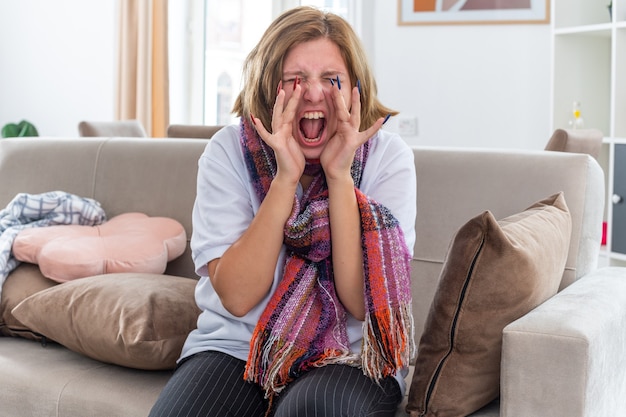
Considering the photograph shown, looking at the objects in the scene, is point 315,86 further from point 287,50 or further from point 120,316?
point 120,316

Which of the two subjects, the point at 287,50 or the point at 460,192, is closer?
the point at 287,50

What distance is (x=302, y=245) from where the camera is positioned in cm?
167

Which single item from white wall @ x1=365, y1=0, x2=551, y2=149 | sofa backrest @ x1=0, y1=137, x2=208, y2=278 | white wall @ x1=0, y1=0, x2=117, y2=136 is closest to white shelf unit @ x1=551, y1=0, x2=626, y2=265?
white wall @ x1=365, y1=0, x2=551, y2=149

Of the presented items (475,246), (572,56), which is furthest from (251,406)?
(572,56)

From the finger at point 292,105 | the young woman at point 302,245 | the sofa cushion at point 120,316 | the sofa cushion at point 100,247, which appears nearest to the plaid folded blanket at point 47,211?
the sofa cushion at point 100,247

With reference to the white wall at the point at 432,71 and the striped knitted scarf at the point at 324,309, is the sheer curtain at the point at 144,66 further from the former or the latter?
the striped knitted scarf at the point at 324,309

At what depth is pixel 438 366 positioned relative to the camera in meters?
1.60

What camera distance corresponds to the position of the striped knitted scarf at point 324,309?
5.24 ft

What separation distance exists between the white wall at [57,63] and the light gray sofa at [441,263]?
2.31 meters

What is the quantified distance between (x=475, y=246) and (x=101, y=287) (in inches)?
34.5

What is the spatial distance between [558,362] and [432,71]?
3043 millimetres

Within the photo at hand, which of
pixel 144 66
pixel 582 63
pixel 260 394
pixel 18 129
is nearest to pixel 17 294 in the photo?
pixel 260 394

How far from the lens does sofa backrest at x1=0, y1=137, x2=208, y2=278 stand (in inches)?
95.7

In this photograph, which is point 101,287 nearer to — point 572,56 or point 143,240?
point 143,240
